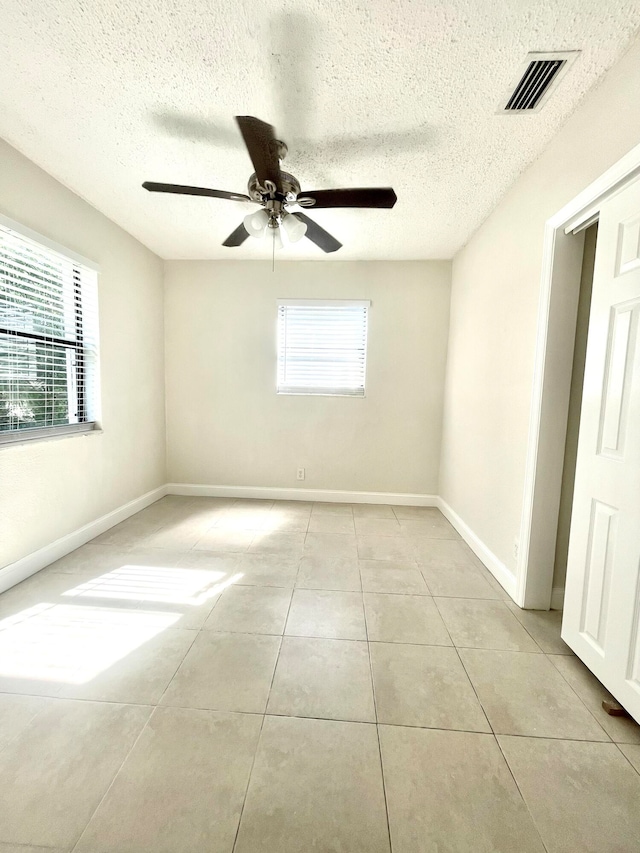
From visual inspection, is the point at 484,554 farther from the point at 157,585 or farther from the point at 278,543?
the point at 157,585

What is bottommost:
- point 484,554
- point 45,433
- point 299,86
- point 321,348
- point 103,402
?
point 484,554

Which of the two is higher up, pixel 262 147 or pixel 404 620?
pixel 262 147

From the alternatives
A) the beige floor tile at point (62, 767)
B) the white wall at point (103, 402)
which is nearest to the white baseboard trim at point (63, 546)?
the white wall at point (103, 402)

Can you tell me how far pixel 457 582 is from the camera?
88.0 inches

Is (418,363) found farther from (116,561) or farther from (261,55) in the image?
(116,561)

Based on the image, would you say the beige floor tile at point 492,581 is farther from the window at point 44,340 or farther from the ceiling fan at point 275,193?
the window at point 44,340

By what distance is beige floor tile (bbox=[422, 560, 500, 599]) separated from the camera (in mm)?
2105

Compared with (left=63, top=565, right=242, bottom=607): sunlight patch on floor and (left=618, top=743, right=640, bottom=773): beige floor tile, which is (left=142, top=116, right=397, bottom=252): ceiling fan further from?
(left=618, top=743, right=640, bottom=773): beige floor tile

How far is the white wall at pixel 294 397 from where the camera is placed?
3.60 meters

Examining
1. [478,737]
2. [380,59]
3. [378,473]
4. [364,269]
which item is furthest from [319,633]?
[364,269]

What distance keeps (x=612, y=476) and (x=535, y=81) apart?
174 cm

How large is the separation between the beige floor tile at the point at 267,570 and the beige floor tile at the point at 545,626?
133cm

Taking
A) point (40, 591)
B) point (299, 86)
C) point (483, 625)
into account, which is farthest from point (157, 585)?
point (299, 86)

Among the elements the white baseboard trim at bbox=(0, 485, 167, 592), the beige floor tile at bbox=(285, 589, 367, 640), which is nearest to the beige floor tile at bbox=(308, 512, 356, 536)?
the beige floor tile at bbox=(285, 589, 367, 640)
